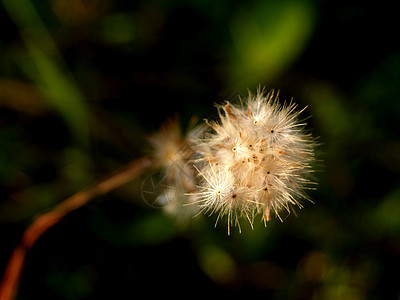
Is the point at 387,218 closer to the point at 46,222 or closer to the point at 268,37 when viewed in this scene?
the point at 268,37

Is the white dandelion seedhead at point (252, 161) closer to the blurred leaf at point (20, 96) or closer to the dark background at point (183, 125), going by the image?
the dark background at point (183, 125)

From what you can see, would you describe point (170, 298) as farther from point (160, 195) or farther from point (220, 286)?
point (160, 195)

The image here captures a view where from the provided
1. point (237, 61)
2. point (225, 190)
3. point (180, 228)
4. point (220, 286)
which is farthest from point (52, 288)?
point (237, 61)

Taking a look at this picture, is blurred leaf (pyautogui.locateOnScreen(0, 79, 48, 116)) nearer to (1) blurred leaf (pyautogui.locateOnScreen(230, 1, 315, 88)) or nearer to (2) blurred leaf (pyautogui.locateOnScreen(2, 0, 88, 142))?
(2) blurred leaf (pyautogui.locateOnScreen(2, 0, 88, 142))

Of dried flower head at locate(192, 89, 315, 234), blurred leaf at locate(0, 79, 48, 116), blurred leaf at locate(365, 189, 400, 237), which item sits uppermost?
blurred leaf at locate(0, 79, 48, 116)

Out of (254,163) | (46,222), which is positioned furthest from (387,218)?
(46,222)

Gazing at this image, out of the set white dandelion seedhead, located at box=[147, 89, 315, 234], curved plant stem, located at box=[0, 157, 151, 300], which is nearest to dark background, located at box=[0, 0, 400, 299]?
curved plant stem, located at box=[0, 157, 151, 300]
